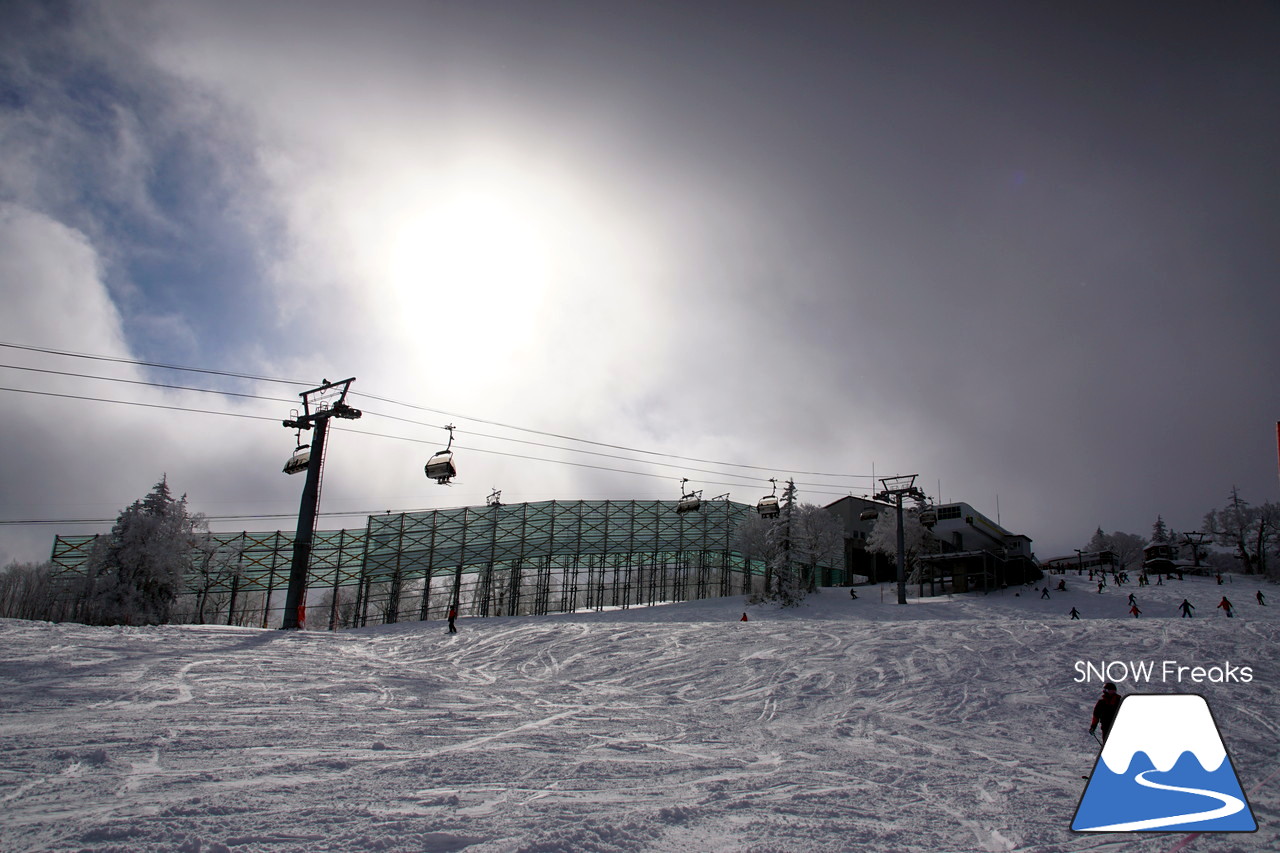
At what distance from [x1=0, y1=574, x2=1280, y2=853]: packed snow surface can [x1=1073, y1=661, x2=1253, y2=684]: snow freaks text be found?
19 centimetres

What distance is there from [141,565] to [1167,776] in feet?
143

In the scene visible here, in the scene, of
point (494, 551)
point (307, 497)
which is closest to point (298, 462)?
point (307, 497)

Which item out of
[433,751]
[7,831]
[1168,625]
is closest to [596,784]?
[433,751]

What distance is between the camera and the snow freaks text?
18.1 meters

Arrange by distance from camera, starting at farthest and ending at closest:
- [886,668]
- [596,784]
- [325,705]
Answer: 1. [886,668]
2. [325,705]
3. [596,784]

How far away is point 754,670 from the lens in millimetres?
20281

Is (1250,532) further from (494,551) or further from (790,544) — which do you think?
(494,551)

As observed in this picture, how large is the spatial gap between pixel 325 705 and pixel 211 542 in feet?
172

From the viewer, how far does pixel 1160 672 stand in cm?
1886

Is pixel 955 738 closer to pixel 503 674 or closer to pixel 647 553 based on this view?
pixel 503 674

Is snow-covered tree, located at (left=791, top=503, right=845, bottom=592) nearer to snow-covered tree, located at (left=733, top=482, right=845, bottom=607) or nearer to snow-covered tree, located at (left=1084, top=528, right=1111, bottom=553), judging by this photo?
snow-covered tree, located at (left=733, top=482, right=845, bottom=607)

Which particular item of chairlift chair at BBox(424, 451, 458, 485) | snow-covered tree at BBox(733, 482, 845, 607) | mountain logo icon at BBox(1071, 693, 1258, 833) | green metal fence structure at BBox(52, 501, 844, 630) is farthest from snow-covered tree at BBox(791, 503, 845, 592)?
mountain logo icon at BBox(1071, 693, 1258, 833)

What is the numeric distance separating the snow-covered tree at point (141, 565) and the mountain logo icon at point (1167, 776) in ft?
136

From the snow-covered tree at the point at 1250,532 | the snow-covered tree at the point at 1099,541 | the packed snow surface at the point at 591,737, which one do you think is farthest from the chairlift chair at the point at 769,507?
the snow-covered tree at the point at 1099,541
